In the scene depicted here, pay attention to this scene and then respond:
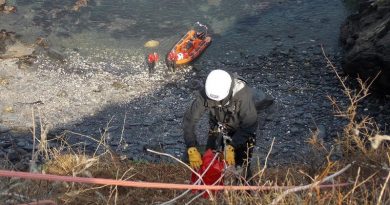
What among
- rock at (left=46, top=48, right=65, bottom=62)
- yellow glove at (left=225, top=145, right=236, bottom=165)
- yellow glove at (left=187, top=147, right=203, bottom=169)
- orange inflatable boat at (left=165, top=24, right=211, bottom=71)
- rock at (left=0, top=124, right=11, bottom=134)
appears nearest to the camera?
yellow glove at (left=225, top=145, right=236, bottom=165)

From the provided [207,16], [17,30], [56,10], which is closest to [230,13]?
[207,16]

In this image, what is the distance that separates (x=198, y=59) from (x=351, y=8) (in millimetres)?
4833

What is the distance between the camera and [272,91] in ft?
35.3

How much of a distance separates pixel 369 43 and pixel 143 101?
4972 mm

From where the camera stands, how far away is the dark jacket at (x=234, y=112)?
540 cm

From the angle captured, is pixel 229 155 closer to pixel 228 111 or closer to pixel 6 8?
pixel 228 111

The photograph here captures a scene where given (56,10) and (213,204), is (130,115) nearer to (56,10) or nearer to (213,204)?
(56,10)

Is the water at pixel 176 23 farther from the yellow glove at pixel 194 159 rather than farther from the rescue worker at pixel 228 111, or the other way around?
the yellow glove at pixel 194 159

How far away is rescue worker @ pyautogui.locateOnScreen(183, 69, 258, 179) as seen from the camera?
523 centimetres

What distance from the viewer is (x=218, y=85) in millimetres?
5188

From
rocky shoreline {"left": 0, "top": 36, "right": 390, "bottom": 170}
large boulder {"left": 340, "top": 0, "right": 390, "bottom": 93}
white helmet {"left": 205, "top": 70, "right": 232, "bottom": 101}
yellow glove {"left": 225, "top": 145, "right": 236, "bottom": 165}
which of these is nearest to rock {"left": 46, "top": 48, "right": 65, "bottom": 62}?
rocky shoreline {"left": 0, "top": 36, "right": 390, "bottom": 170}

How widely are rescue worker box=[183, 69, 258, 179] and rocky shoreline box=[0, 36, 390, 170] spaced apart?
2523 millimetres

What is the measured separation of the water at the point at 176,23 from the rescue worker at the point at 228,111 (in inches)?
260

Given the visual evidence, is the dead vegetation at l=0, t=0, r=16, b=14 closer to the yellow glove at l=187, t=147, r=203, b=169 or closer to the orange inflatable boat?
the orange inflatable boat
